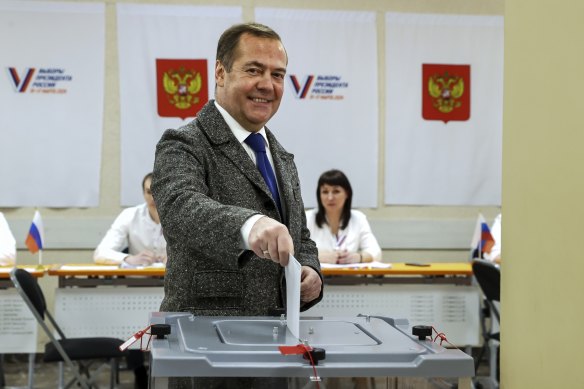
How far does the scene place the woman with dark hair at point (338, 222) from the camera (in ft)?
20.0

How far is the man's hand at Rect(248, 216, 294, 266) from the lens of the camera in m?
1.32

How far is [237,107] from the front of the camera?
1836 millimetres

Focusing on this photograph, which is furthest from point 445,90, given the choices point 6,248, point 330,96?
point 6,248

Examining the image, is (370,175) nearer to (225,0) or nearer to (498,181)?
(498,181)

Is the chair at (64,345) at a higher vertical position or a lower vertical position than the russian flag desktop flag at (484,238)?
lower

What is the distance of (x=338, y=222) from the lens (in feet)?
20.5

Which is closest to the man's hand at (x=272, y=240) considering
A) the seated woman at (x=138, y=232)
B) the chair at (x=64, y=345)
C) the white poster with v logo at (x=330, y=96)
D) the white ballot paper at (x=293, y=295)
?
the white ballot paper at (x=293, y=295)

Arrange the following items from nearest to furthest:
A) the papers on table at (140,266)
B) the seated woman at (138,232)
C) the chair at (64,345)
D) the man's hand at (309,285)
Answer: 1. the man's hand at (309,285)
2. the chair at (64,345)
3. the papers on table at (140,266)
4. the seated woman at (138,232)

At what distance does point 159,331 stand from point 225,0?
5.76 m

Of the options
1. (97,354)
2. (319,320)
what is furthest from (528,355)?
(97,354)

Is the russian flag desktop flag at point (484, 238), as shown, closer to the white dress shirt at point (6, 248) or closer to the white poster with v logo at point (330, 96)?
the white poster with v logo at point (330, 96)

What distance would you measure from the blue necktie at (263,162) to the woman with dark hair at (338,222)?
414 centimetres

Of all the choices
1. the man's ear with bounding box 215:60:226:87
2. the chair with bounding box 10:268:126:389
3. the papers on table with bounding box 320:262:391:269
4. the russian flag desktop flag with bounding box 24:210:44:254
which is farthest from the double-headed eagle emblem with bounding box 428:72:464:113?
the man's ear with bounding box 215:60:226:87

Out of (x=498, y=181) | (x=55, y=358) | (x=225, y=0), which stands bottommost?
(x=55, y=358)
